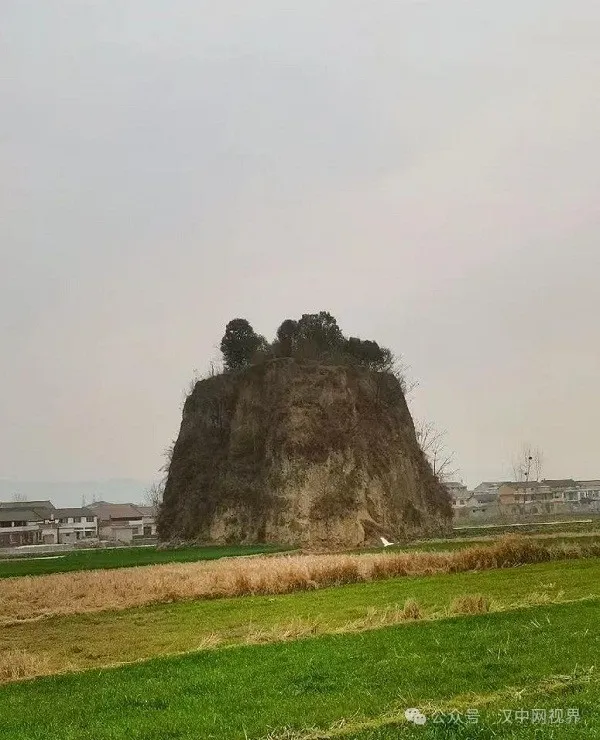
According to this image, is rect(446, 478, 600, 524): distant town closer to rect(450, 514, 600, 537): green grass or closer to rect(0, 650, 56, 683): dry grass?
rect(450, 514, 600, 537): green grass

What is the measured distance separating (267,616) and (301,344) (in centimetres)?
6790

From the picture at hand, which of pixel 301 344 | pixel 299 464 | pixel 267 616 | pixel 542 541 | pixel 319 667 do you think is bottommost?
pixel 267 616

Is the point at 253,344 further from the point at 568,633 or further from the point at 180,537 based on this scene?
the point at 568,633

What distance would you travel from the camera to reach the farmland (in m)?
9.14

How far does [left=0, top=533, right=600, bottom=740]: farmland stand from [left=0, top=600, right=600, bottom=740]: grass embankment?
0.11 feet

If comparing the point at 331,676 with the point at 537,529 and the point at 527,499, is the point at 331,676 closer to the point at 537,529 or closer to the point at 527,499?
the point at 537,529

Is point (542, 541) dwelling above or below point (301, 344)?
below

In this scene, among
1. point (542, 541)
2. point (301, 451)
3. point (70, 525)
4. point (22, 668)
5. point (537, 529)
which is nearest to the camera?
point (22, 668)

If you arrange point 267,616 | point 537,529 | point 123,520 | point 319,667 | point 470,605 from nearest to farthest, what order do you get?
point 319,667 → point 470,605 → point 267,616 → point 537,529 → point 123,520

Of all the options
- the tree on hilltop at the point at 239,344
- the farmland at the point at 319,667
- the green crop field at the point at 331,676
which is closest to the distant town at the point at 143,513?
the tree on hilltop at the point at 239,344

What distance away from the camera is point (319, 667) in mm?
12750

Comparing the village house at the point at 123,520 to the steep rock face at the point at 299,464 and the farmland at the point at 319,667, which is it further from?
the farmland at the point at 319,667

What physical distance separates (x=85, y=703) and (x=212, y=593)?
18459 mm

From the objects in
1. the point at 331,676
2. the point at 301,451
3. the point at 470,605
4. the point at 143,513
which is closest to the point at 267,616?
the point at 470,605
